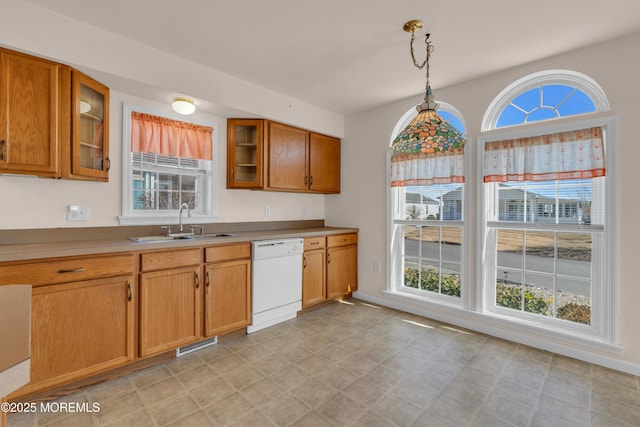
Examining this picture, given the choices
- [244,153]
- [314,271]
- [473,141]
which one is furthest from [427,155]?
[244,153]

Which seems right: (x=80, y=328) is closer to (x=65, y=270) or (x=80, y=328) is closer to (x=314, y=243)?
(x=65, y=270)

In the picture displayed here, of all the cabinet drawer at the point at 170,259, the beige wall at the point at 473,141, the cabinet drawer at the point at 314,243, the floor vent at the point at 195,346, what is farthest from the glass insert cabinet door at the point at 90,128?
the beige wall at the point at 473,141

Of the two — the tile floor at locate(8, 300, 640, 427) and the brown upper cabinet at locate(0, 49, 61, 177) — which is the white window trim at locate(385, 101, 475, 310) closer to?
the tile floor at locate(8, 300, 640, 427)

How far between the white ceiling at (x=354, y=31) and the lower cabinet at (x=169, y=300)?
1716mm

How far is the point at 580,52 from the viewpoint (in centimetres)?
247

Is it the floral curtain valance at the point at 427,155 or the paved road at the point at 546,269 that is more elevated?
the floral curtain valance at the point at 427,155

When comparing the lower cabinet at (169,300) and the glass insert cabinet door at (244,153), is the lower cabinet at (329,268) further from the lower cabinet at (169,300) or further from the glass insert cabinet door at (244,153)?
the lower cabinet at (169,300)

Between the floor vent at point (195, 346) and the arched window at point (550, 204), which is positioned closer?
the arched window at point (550, 204)

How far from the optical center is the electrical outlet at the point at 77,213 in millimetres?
2420

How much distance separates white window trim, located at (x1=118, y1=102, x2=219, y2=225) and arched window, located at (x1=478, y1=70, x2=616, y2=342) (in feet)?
9.25

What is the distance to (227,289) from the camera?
9.17 ft

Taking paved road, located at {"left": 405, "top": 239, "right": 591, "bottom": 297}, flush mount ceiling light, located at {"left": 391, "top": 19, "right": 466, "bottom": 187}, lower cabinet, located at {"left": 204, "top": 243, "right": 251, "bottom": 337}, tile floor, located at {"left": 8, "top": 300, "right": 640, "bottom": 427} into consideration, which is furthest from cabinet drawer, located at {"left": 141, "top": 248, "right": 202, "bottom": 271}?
paved road, located at {"left": 405, "top": 239, "right": 591, "bottom": 297}

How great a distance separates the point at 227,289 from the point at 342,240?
5.47 ft

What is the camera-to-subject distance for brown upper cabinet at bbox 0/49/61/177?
191cm
